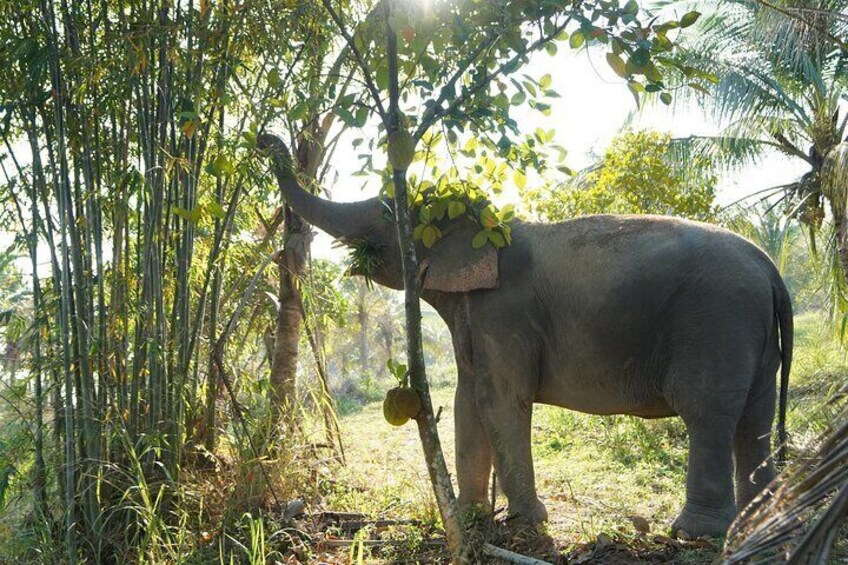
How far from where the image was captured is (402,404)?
352cm

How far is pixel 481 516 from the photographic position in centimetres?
452

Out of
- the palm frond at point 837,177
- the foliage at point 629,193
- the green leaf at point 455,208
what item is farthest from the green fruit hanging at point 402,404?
the palm frond at point 837,177

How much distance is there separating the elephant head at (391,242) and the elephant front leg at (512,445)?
66 cm

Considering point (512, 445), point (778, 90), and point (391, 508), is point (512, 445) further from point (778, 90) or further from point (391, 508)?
point (778, 90)

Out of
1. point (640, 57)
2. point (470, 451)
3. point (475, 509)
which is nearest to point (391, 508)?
point (470, 451)

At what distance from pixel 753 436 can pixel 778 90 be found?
984cm

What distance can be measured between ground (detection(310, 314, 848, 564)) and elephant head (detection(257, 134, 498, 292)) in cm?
135

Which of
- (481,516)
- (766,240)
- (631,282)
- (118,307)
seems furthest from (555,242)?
(766,240)

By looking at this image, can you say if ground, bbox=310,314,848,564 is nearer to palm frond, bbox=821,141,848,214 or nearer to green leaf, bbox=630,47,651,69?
green leaf, bbox=630,47,651,69

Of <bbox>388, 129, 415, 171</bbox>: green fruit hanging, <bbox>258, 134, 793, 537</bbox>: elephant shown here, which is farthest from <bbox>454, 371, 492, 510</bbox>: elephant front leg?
<bbox>388, 129, 415, 171</bbox>: green fruit hanging

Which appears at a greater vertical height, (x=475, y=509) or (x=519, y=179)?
(x=519, y=179)

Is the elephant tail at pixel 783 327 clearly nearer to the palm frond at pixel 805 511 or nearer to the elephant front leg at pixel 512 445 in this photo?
the elephant front leg at pixel 512 445

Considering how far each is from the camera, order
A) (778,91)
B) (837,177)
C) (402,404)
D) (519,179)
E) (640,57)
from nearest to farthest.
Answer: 1. (640,57)
2. (402,404)
3. (519,179)
4. (837,177)
5. (778,91)

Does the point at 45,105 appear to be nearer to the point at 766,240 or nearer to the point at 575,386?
the point at 575,386
